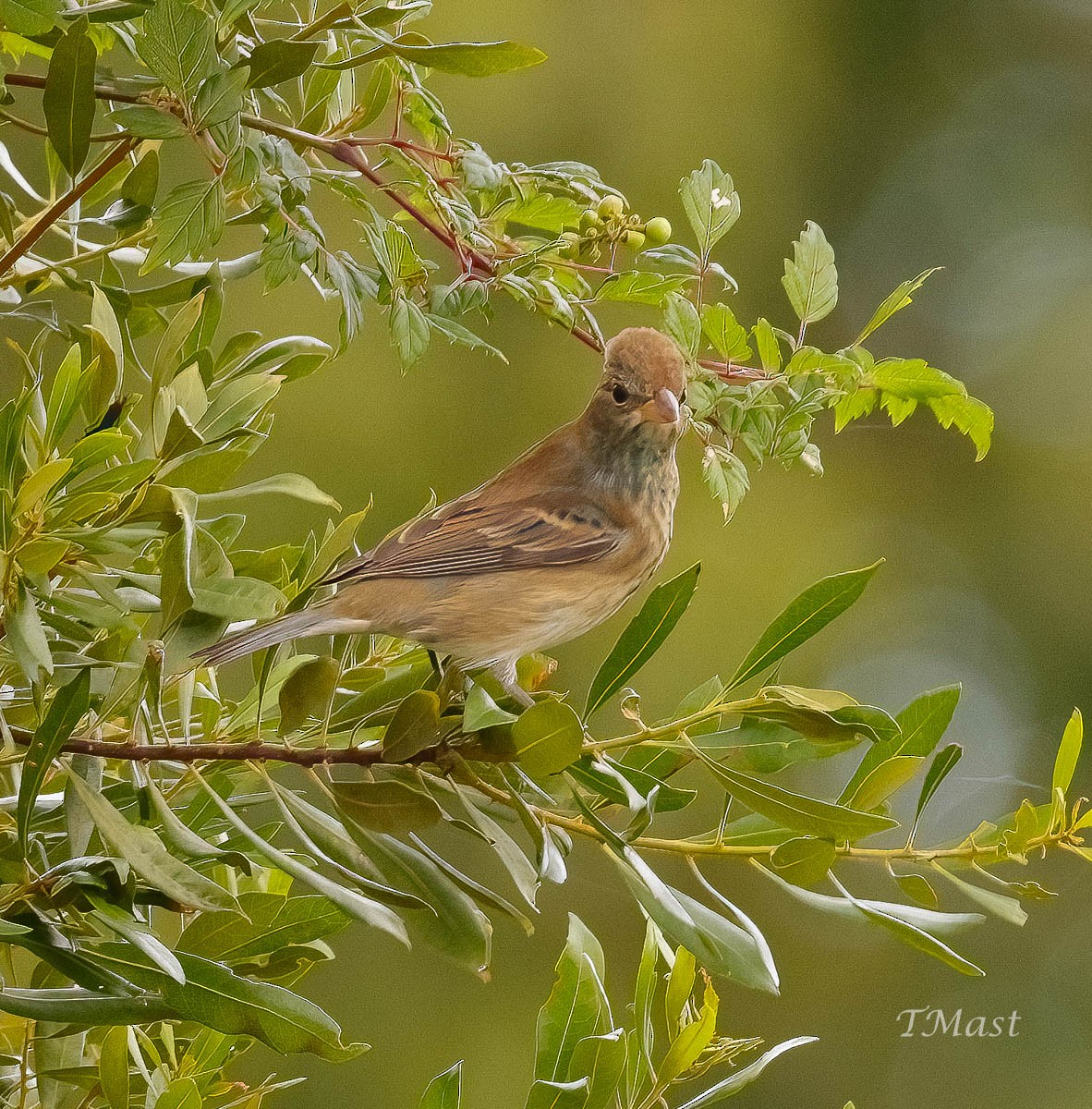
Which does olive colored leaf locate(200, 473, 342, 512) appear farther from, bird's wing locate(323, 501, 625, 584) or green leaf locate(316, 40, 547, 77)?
bird's wing locate(323, 501, 625, 584)

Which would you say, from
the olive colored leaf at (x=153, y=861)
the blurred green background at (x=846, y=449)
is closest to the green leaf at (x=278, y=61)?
the olive colored leaf at (x=153, y=861)

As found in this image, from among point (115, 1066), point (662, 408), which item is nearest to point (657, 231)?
point (662, 408)

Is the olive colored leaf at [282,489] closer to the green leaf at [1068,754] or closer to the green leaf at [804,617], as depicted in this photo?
the green leaf at [804,617]

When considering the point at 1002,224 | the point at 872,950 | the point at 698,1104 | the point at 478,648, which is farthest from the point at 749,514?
the point at 698,1104

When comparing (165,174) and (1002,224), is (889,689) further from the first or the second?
(165,174)

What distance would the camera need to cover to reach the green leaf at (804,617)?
3.39ft

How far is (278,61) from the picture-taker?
3.22ft

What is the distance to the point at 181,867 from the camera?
34.1 inches

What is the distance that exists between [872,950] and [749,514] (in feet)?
4.37

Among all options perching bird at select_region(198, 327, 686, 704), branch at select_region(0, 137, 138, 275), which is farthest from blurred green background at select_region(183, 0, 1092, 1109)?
branch at select_region(0, 137, 138, 275)

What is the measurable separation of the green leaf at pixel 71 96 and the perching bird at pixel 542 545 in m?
0.41

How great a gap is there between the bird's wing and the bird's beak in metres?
0.20

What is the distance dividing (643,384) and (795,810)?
1.97ft

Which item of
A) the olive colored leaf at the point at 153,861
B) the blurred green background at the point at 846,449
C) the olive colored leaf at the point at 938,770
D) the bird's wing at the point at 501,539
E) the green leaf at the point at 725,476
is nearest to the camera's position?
the olive colored leaf at the point at 153,861
